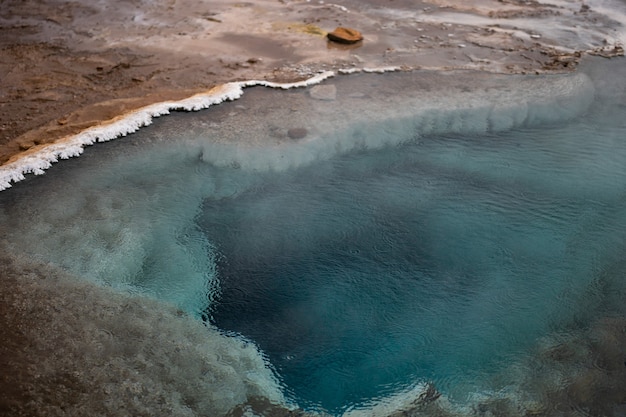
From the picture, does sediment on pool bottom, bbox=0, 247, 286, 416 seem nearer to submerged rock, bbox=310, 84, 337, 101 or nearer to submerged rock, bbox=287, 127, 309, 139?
submerged rock, bbox=287, 127, 309, 139

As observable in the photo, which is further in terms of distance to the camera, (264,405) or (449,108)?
(449,108)

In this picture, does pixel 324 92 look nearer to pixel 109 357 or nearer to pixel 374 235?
pixel 374 235

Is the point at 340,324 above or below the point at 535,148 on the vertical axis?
below

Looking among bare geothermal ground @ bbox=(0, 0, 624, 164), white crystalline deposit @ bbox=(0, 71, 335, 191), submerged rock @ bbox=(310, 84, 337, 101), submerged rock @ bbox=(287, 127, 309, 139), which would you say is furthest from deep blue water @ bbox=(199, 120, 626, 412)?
bare geothermal ground @ bbox=(0, 0, 624, 164)

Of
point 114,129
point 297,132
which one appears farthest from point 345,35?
point 114,129

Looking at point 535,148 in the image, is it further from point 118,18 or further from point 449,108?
point 118,18

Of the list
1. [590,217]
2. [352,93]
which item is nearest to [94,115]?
[352,93]

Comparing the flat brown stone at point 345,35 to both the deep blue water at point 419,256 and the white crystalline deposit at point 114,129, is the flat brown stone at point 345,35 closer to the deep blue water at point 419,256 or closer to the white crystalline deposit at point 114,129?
the white crystalline deposit at point 114,129

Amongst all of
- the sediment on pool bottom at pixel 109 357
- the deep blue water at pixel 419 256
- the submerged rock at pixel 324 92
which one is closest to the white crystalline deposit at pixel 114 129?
the submerged rock at pixel 324 92
